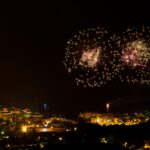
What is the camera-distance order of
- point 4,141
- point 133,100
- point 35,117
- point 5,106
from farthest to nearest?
point 5,106 → point 133,100 → point 35,117 → point 4,141

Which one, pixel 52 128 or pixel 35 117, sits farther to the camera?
pixel 35 117

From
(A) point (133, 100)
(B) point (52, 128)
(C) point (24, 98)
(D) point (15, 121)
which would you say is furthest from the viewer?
(C) point (24, 98)

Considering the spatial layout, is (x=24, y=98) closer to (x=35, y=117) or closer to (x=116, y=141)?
(x=35, y=117)

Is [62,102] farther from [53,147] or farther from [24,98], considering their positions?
[53,147]

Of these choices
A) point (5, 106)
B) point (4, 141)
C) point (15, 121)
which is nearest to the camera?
point (4, 141)

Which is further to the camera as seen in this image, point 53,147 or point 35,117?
point 35,117

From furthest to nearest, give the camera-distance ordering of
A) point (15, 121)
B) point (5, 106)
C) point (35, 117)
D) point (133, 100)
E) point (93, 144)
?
point (5, 106), point (133, 100), point (35, 117), point (15, 121), point (93, 144)

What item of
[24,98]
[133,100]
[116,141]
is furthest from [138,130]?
[24,98]

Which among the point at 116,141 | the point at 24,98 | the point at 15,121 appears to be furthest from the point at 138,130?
the point at 24,98
